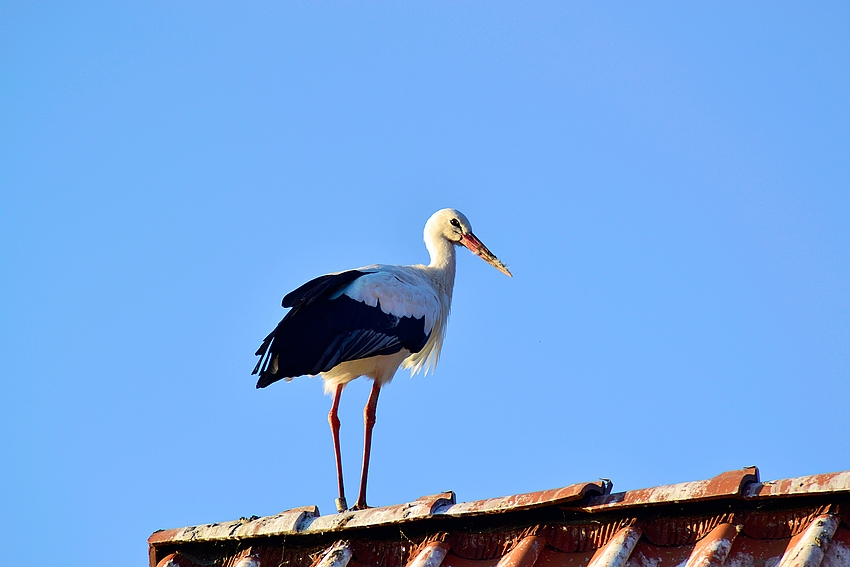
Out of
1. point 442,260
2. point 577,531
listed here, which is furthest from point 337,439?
point 577,531

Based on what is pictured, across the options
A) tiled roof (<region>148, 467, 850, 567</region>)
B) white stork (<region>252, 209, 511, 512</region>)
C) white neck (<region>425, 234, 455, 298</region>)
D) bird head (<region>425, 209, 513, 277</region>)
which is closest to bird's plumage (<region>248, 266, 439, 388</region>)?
white stork (<region>252, 209, 511, 512</region>)

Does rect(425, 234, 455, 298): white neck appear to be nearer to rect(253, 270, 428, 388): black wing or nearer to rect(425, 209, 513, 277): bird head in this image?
rect(425, 209, 513, 277): bird head

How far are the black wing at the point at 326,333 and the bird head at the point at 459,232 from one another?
4.65 feet

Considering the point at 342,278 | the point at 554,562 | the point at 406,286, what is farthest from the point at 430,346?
the point at 554,562

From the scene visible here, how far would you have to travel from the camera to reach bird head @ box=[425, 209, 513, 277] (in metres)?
8.64

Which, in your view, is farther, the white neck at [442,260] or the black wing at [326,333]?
the white neck at [442,260]

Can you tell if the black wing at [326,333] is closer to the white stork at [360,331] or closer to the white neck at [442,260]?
the white stork at [360,331]

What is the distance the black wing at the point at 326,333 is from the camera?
657 cm

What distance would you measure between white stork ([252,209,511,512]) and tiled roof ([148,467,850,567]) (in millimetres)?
1739

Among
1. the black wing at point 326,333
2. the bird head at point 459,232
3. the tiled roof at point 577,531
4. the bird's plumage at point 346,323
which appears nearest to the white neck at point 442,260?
the bird head at point 459,232

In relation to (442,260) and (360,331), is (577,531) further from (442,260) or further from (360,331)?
(442,260)

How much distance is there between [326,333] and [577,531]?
309 cm

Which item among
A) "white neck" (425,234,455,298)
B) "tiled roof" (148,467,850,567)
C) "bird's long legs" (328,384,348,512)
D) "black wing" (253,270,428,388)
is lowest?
"tiled roof" (148,467,850,567)

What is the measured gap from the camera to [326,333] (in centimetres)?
679
